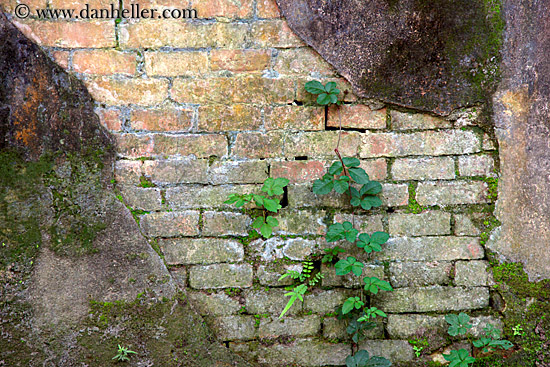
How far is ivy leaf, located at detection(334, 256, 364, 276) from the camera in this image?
1.48m

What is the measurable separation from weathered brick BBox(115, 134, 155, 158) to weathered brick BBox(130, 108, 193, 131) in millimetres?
42

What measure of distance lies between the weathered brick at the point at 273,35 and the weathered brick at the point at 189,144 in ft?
1.42

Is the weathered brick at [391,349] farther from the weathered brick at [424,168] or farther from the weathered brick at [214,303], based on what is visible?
the weathered brick at [424,168]

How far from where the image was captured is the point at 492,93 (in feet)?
4.99

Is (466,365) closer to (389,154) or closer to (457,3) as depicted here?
(389,154)

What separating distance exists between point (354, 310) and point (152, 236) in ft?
3.05

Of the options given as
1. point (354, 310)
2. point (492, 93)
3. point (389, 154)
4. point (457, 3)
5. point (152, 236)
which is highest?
point (457, 3)

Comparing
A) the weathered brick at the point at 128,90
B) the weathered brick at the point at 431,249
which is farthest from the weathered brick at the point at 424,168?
the weathered brick at the point at 128,90

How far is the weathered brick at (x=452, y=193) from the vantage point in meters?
1.56

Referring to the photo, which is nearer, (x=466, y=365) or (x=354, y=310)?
(x=466, y=365)

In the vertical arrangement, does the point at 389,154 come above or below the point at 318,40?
below

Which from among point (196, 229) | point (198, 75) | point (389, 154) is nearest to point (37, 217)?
point (196, 229)

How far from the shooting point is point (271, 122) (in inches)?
61.4

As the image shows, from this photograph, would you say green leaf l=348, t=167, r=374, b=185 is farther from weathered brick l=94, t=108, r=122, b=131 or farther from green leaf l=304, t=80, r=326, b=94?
weathered brick l=94, t=108, r=122, b=131
